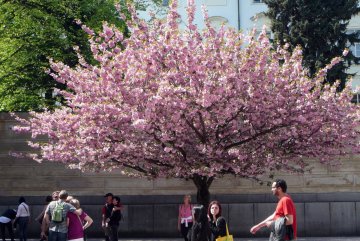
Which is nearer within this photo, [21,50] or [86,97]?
[86,97]

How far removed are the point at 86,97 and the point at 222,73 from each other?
3.69 m

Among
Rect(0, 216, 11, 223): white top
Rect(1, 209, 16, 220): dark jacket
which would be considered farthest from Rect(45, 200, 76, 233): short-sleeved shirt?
Rect(1, 209, 16, 220): dark jacket

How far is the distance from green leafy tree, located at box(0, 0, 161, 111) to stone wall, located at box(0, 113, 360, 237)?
4870 millimetres

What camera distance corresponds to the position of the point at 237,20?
160ft

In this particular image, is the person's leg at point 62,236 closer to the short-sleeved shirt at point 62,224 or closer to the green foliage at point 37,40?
the short-sleeved shirt at point 62,224

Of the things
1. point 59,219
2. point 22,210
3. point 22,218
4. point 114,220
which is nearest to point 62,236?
point 59,219

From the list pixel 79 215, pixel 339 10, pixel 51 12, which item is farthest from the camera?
pixel 339 10

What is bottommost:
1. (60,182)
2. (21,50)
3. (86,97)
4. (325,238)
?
(325,238)

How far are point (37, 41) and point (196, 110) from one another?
14263 millimetres

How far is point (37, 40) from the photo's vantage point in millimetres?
28812

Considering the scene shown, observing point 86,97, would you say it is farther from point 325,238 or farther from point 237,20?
point 237,20

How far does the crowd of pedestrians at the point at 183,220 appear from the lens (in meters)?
11.4

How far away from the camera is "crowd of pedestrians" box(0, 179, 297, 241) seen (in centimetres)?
1136

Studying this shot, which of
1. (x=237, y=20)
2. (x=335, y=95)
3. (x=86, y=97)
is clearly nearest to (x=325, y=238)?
(x=335, y=95)
